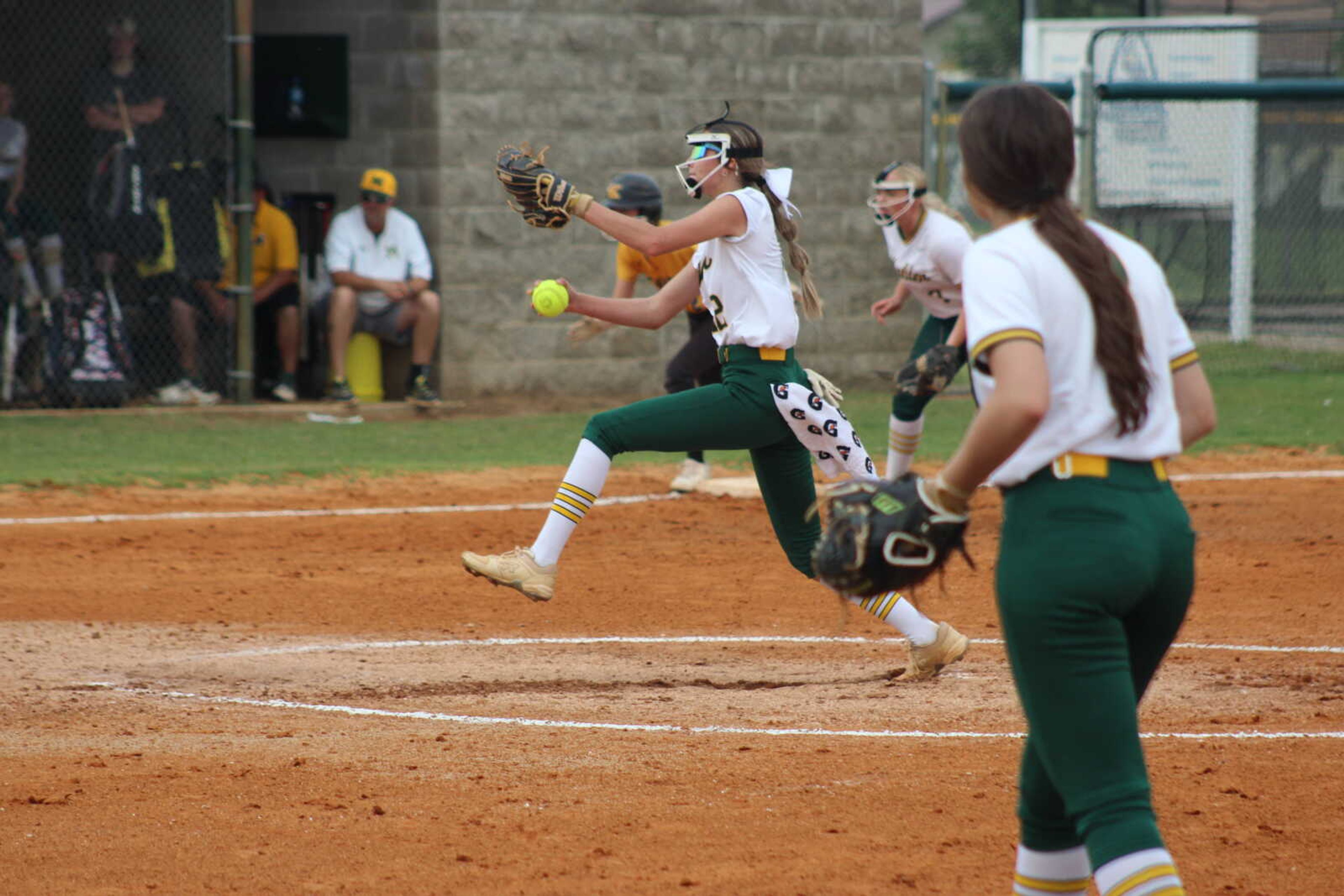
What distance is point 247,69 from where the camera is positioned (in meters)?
15.0

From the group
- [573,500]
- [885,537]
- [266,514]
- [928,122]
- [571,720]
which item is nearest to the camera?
[885,537]

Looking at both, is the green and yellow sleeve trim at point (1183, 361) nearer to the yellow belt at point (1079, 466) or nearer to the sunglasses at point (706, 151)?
the yellow belt at point (1079, 466)

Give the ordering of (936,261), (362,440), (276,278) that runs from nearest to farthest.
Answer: (936,261) < (362,440) < (276,278)

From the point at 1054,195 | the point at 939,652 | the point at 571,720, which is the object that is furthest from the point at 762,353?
the point at 1054,195

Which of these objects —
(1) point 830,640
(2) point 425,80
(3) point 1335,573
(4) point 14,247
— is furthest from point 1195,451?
(4) point 14,247

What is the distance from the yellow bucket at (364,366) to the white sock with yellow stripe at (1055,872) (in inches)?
505

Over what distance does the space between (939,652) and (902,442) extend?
397 cm

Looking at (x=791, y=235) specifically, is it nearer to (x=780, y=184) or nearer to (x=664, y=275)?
(x=780, y=184)

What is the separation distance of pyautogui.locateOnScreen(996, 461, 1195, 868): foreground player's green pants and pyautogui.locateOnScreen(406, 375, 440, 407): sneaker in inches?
491

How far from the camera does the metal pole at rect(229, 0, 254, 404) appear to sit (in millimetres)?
15016

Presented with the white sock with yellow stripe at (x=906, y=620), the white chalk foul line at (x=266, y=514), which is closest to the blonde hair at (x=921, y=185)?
the white chalk foul line at (x=266, y=514)

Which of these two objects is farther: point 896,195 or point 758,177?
point 896,195

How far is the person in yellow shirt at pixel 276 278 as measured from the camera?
15273mm

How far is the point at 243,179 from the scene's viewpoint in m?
15.0
